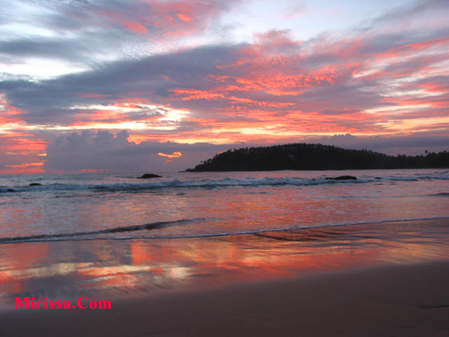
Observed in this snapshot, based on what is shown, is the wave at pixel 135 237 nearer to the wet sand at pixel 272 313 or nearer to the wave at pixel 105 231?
the wave at pixel 105 231

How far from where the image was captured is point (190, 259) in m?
4.95

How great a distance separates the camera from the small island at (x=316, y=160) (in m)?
101

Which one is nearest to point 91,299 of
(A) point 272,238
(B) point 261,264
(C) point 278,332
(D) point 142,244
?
(C) point 278,332

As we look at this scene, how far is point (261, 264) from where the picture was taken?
15.1ft

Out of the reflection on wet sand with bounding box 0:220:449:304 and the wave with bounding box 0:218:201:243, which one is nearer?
the reflection on wet sand with bounding box 0:220:449:304

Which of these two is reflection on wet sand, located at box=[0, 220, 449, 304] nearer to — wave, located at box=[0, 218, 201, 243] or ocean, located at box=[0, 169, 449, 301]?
ocean, located at box=[0, 169, 449, 301]

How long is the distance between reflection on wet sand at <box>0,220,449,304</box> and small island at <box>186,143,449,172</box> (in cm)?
9697

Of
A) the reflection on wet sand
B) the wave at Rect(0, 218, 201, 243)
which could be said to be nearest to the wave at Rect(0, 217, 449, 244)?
the wave at Rect(0, 218, 201, 243)

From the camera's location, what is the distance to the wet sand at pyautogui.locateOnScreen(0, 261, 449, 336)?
2.62 metres

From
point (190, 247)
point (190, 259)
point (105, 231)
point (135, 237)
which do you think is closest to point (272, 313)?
point (190, 259)

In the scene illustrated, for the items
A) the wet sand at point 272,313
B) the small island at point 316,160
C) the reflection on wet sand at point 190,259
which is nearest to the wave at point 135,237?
the reflection on wet sand at point 190,259

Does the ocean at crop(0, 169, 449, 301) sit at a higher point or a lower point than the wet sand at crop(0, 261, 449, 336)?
lower

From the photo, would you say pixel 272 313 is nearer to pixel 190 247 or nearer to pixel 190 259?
pixel 190 259

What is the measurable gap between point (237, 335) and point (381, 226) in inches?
255
